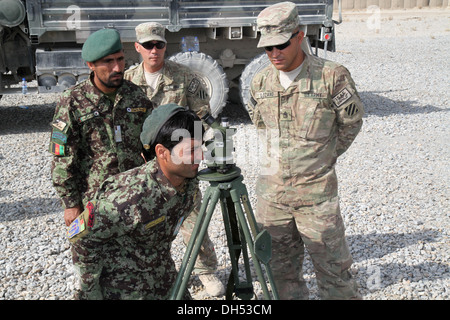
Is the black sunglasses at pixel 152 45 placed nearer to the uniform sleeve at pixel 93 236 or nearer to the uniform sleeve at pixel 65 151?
the uniform sleeve at pixel 65 151

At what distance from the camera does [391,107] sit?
1048cm

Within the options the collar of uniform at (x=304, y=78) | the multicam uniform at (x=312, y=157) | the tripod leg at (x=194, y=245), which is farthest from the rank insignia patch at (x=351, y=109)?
the tripod leg at (x=194, y=245)

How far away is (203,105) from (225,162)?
187 centimetres

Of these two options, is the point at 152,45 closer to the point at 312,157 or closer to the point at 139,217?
the point at 312,157

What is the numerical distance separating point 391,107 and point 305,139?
795cm

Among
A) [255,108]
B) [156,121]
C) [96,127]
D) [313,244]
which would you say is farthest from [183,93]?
[156,121]

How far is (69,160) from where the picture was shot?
3.11 metres

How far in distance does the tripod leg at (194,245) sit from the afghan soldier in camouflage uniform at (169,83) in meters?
1.45

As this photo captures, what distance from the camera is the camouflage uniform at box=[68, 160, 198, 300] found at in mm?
2283

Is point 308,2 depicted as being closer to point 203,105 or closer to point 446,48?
point 203,105

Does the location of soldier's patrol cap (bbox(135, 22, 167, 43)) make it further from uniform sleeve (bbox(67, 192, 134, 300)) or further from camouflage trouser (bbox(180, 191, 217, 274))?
uniform sleeve (bbox(67, 192, 134, 300))

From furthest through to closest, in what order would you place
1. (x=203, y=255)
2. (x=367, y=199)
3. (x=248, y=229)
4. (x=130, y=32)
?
(x=130, y=32) < (x=367, y=199) < (x=203, y=255) < (x=248, y=229)

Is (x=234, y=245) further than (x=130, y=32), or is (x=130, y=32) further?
(x=130, y=32)

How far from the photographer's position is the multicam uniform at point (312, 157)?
120 inches
